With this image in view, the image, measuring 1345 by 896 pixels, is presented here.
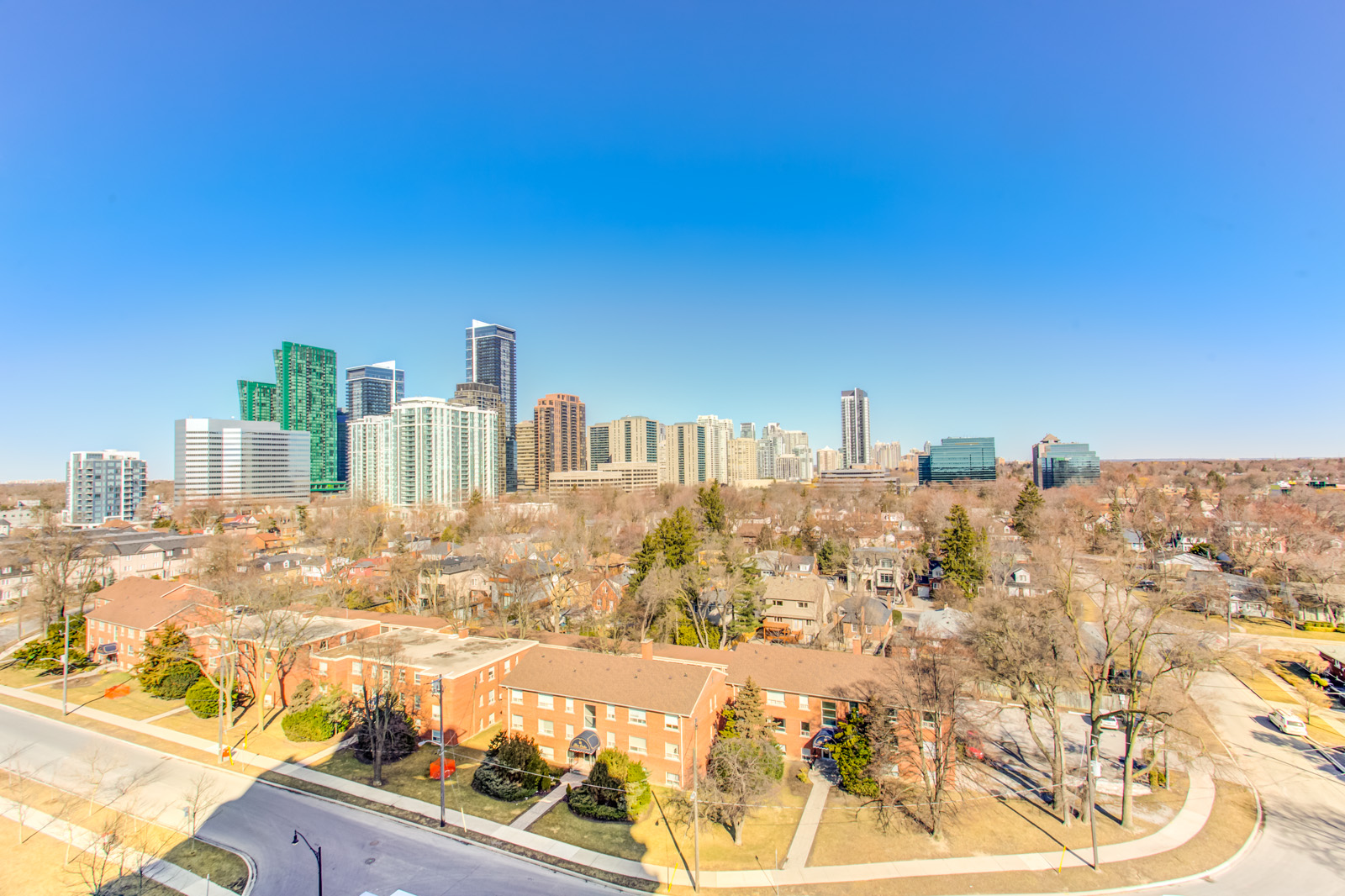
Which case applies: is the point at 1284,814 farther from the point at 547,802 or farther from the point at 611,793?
the point at 547,802

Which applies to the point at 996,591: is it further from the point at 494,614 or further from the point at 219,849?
the point at 219,849

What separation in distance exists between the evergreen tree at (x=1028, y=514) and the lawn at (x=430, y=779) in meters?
69.8

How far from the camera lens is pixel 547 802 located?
88.1 ft

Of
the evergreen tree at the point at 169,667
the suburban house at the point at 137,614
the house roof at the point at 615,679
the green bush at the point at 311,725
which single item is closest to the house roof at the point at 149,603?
the suburban house at the point at 137,614

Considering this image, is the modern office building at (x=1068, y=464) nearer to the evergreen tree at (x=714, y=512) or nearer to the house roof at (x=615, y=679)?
the evergreen tree at (x=714, y=512)

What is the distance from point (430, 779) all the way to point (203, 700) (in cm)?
1757

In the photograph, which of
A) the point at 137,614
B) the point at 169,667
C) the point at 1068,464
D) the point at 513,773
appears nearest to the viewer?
the point at 513,773

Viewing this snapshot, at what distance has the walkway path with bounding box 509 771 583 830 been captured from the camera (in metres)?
25.0

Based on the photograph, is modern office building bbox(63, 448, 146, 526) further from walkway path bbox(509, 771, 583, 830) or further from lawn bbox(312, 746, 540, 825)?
walkway path bbox(509, 771, 583, 830)

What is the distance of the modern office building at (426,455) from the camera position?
146 m

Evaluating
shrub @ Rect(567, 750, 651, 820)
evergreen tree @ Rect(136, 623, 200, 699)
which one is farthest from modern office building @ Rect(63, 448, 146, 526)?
shrub @ Rect(567, 750, 651, 820)

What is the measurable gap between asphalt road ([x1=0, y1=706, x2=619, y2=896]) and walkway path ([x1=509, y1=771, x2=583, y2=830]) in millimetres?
2187

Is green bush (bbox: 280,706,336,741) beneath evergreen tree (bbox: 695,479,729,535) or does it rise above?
beneath

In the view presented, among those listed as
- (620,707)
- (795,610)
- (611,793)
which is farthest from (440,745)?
(795,610)
